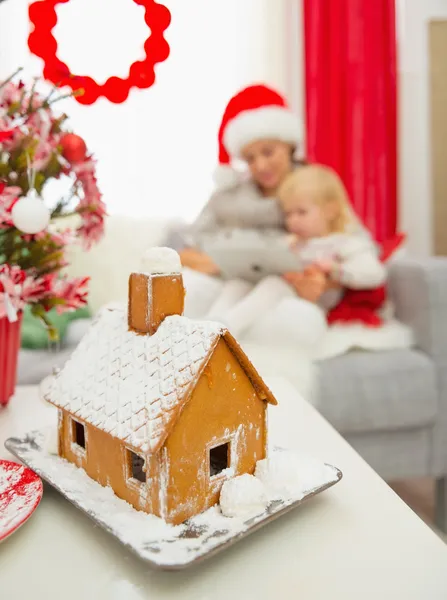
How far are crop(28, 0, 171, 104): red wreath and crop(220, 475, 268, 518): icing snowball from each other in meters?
0.46

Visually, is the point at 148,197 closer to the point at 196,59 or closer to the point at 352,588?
the point at 196,59

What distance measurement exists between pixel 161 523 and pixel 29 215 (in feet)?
1.27

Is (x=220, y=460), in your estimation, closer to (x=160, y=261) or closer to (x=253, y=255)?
(x=160, y=261)

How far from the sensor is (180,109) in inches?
79.8

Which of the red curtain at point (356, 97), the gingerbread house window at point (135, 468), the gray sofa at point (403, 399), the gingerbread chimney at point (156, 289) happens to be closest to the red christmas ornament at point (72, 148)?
the gingerbread chimney at point (156, 289)

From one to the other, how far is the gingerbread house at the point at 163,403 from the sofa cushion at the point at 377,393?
77 centimetres

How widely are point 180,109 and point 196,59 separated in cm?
19

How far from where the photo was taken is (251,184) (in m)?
→ 1.57

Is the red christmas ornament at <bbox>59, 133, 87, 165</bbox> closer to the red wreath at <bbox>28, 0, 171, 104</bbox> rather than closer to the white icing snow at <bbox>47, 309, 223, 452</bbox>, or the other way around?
the red wreath at <bbox>28, 0, 171, 104</bbox>

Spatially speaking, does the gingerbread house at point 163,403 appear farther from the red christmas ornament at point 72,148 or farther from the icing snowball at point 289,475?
the red christmas ornament at point 72,148

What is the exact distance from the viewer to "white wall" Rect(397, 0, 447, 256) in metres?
2.22

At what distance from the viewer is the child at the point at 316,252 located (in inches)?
55.8

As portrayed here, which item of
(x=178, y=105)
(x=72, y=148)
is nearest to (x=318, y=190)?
(x=178, y=105)

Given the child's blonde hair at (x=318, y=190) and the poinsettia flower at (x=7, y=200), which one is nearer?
the poinsettia flower at (x=7, y=200)
